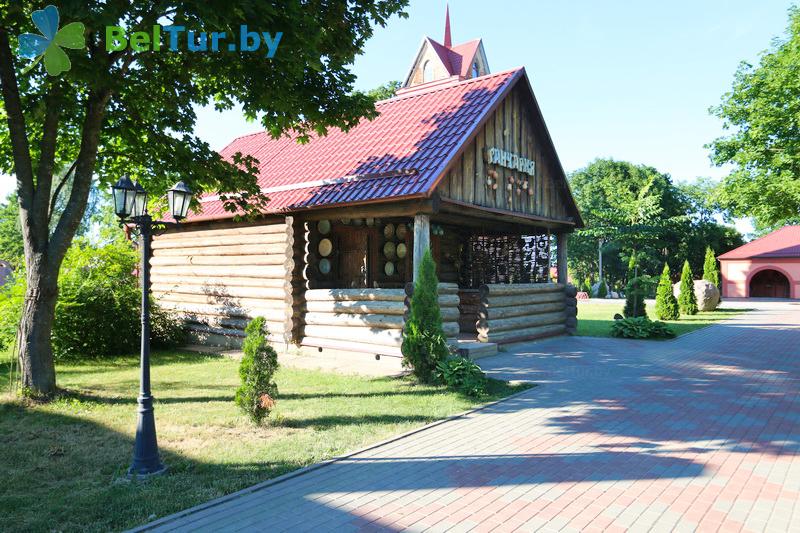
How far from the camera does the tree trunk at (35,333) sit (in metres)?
7.73

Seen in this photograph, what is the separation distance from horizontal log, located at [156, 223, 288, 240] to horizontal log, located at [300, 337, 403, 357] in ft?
8.83

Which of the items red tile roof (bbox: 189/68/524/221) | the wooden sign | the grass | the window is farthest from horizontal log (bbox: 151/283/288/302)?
the window

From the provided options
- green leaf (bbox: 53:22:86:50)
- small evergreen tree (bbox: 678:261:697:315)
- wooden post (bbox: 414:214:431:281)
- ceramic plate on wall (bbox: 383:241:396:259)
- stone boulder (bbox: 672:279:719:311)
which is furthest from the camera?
stone boulder (bbox: 672:279:719:311)

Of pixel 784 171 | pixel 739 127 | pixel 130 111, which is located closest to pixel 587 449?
pixel 130 111

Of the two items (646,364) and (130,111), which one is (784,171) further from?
(130,111)

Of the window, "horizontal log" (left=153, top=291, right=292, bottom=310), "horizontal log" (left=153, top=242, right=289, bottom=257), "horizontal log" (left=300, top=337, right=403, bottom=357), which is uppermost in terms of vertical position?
the window

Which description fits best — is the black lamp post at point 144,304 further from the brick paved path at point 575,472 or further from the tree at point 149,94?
the tree at point 149,94

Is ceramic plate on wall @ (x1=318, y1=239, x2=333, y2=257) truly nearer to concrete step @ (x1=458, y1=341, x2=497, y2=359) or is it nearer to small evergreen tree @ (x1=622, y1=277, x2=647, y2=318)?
concrete step @ (x1=458, y1=341, x2=497, y2=359)

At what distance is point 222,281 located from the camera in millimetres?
13797

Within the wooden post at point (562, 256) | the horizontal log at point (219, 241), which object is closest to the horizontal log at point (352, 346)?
the horizontal log at point (219, 241)

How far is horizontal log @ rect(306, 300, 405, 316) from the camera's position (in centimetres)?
1040

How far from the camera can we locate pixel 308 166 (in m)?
13.0

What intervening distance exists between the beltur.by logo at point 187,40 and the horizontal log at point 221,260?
530 centimetres

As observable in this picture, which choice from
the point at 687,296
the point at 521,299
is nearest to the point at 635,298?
the point at 521,299
